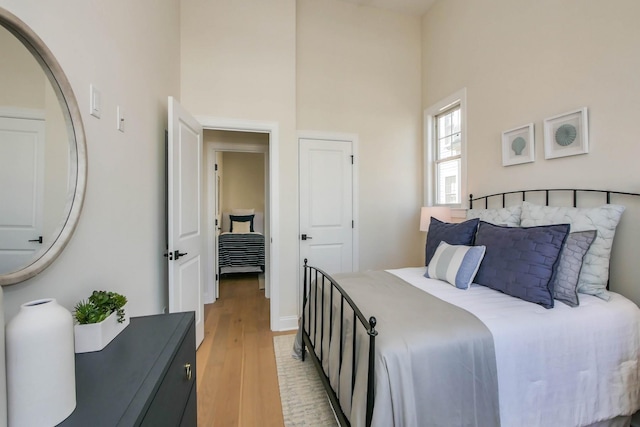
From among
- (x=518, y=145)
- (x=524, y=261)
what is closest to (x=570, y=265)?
(x=524, y=261)

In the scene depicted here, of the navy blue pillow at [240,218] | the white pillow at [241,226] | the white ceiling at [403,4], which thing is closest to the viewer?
the white ceiling at [403,4]

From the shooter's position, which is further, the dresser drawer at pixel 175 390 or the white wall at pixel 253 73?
the white wall at pixel 253 73

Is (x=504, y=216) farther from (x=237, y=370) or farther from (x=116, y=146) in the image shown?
(x=116, y=146)

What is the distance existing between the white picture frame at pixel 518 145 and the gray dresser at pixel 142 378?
2.68 metres

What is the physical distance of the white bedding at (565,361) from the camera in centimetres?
126

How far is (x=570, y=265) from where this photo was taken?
1.57 metres

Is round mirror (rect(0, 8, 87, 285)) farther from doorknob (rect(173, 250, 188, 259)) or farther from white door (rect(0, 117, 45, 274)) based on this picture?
doorknob (rect(173, 250, 188, 259))

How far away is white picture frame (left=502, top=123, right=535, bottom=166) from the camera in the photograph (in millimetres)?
2238

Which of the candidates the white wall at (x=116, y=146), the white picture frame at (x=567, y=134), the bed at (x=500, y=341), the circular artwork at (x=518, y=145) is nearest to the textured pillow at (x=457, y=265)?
the bed at (x=500, y=341)

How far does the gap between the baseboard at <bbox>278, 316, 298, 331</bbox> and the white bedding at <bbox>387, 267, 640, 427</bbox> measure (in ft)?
6.51

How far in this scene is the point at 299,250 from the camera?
3.25 meters

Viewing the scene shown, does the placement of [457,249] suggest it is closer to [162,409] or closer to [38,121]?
[162,409]

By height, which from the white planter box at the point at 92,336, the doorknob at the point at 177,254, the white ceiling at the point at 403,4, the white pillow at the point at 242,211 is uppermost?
the white ceiling at the point at 403,4

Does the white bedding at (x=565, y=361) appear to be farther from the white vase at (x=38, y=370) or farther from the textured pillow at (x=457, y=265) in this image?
the white vase at (x=38, y=370)
